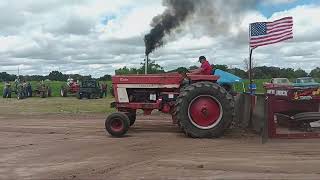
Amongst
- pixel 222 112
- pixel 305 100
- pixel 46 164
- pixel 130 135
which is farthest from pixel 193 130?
pixel 46 164

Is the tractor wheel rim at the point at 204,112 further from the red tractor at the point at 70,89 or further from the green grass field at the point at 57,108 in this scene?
the red tractor at the point at 70,89

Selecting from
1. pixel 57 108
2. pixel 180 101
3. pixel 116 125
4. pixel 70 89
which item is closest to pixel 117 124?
pixel 116 125

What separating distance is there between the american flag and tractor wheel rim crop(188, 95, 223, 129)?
4.42m

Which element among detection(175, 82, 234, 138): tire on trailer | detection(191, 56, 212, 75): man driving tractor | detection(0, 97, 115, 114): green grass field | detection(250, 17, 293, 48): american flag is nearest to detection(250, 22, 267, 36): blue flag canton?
detection(250, 17, 293, 48): american flag

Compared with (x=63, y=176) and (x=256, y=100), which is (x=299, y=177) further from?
(x=256, y=100)

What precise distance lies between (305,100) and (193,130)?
2.69 metres

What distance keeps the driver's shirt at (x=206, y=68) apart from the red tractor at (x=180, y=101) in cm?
22

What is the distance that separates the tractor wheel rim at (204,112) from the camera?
12.0 m

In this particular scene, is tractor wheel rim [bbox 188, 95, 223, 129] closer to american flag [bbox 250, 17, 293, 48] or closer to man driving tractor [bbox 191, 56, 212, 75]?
man driving tractor [bbox 191, 56, 212, 75]

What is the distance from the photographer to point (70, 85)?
41906 millimetres

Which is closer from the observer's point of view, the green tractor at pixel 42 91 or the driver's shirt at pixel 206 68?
the driver's shirt at pixel 206 68

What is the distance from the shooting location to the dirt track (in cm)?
794

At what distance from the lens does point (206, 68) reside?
1270 centimetres

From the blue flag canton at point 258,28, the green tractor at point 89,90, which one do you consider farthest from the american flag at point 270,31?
the green tractor at point 89,90
